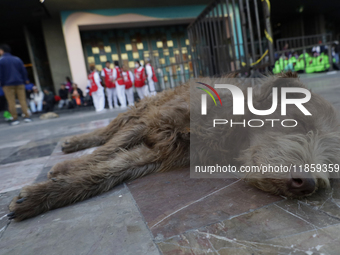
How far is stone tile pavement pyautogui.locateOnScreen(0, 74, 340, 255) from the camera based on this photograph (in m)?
1.13

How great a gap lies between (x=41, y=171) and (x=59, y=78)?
14008 millimetres

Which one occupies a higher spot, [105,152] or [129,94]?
[129,94]

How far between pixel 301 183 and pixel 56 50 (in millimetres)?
16137

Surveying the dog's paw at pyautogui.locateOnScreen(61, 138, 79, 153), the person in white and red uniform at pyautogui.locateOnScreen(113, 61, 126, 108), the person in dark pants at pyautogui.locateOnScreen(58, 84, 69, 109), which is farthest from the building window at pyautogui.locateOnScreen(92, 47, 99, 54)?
the dog's paw at pyautogui.locateOnScreen(61, 138, 79, 153)

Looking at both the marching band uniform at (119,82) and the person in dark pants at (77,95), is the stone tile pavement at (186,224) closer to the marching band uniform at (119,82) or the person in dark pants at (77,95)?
the marching band uniform at (119,82)

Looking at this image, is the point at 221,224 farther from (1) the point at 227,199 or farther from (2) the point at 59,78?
→ (2) the point at 59,78

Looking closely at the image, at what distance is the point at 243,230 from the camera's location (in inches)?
48.3

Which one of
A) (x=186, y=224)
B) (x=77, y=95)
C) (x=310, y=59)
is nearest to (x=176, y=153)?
(x=186, y=224)

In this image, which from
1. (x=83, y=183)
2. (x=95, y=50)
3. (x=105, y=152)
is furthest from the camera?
(x=95, y=50)

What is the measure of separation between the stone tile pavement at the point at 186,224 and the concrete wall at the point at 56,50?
14684mm

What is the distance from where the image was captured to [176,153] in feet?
7.27

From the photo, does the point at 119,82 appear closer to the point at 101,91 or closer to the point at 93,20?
the point at 101,91

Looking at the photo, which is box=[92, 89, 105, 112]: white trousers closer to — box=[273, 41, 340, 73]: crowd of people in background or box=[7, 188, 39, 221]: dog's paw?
box=[273, 41, 340, 73]: crowd of people in background

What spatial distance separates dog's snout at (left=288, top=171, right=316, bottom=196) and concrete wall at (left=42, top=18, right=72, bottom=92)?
15.8m
